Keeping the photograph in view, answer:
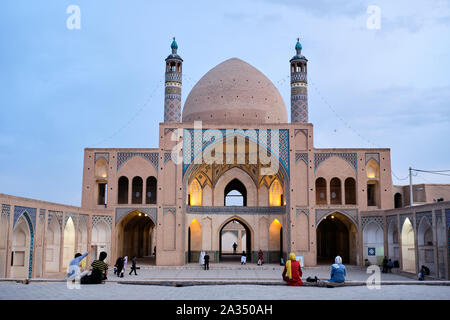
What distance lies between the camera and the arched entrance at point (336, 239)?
19953 millimetres

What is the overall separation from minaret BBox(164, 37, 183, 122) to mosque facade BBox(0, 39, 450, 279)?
1.9 inches

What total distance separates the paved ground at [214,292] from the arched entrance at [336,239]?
12.3 metres

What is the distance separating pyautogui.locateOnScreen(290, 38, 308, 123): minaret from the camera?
21.2 m

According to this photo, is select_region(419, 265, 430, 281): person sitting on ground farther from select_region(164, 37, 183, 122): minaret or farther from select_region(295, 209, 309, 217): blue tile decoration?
select_region(164, 37, 183, 122): minaret

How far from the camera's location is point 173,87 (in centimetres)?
2139

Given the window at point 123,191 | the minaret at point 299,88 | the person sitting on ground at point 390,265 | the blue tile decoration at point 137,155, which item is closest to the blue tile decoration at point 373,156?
A: the minaret at point 299,88

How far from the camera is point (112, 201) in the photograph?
63.2 feet

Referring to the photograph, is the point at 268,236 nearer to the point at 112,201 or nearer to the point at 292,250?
the point at 292,250

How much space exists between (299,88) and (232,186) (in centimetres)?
663

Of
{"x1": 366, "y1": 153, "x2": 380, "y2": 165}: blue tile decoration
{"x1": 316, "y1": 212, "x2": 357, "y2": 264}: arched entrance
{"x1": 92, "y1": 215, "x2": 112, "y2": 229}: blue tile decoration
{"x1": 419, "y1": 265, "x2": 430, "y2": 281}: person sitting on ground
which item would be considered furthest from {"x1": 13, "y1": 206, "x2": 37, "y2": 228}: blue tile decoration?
{"x1": 366, "y1": 153, "x2": 380, "y2": 165}: blue tile decoration

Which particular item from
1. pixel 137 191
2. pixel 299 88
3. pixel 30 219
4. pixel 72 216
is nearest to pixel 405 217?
pixel 299 88

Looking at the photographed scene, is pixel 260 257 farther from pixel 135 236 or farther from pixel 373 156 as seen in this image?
pixel 135 236

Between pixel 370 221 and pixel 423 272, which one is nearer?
pixel 423 272
